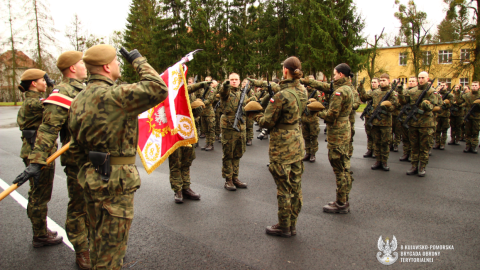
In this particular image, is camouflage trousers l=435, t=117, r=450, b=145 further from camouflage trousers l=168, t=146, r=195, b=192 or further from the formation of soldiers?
camouflage trousers l=168, t=146, r=195, b=192

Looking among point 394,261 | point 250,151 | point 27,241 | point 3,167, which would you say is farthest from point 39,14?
point 394,261

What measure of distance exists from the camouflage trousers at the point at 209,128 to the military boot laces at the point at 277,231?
6.12m

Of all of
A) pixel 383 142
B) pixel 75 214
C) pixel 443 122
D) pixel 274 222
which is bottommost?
pixel 274 222

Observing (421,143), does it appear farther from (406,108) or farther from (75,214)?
(75,214)

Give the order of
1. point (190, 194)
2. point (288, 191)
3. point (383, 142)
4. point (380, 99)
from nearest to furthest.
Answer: point (288, 191) < point (190, 194) < point (383, 142) < point (380, 99)

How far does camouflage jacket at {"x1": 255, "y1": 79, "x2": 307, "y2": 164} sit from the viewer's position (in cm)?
368

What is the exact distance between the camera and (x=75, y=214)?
3135 mm

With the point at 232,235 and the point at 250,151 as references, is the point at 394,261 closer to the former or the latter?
the point at 232,235

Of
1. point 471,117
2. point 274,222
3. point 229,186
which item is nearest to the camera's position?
point 274,222

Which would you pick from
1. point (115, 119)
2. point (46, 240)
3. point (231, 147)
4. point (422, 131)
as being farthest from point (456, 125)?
point (46, 240)

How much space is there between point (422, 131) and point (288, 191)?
4.61 metres

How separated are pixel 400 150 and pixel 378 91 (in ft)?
8.74

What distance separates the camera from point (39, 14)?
102 feet

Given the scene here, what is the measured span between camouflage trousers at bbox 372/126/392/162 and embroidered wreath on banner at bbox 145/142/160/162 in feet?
18.0
